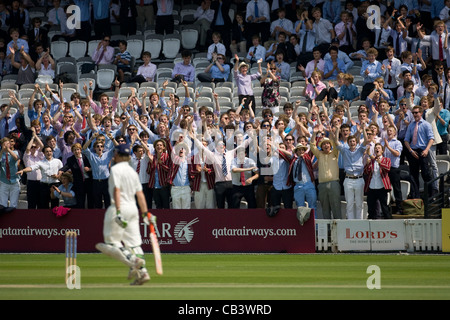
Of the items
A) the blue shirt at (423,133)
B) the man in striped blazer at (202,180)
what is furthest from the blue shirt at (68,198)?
the blue shirt at (423,133)

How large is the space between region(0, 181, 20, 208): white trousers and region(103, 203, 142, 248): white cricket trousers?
1011 centimetres

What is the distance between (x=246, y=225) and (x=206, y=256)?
136 cm

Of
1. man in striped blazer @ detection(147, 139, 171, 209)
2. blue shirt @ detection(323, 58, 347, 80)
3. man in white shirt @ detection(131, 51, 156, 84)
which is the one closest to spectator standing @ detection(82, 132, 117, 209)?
man in striped blazer @ detection(147, 139, 171, 209)

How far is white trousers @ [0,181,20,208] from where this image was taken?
23.2 metres

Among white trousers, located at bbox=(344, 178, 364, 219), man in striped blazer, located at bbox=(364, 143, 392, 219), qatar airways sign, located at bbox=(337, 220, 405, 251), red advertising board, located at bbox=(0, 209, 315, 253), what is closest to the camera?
qatar airways sign, located at bbox=(337, 220, 405, 251)

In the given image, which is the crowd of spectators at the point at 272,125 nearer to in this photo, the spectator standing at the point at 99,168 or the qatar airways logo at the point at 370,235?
the spectator standing at the point at 99,168

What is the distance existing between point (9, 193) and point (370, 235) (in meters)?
9.19

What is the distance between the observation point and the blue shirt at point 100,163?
22.5 meters

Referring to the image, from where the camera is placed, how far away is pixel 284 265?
18.1m

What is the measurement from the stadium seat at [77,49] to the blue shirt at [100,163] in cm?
845

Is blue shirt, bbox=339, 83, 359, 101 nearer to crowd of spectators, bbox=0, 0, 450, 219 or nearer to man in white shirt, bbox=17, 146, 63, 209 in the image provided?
crowd of spectators, bbox=0, 0, 450, 219

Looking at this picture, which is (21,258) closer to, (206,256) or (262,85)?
(206,256)

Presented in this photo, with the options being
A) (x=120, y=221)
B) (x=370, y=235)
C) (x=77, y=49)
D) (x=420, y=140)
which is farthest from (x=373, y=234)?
(x=77, y=49)

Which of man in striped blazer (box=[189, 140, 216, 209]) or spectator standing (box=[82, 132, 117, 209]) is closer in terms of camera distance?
man in striped blazer (box=[189, 140, 216, 209])
